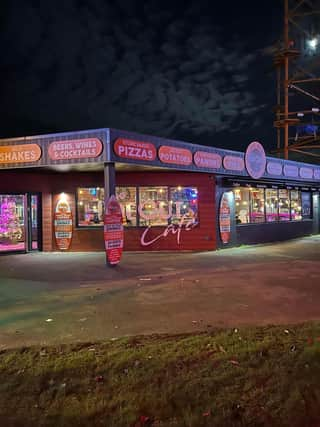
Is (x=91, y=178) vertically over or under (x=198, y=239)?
over

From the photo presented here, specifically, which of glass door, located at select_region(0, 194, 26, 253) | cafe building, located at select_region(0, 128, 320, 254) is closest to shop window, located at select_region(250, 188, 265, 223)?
cafe building, located at select_region(0, 128, 320, 254)

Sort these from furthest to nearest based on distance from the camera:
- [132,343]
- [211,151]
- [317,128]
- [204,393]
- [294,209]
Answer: [317,128] < [294,209] < [211,151] < [132,343] < [204,393]

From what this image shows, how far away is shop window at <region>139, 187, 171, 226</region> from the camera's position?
14203 mm

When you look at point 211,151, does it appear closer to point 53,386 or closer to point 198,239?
point 198,239

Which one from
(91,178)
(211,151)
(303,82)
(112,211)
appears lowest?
(112,211)

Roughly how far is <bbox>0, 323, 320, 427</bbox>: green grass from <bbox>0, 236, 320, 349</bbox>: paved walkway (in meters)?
0.67

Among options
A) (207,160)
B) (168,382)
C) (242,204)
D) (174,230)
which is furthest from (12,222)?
(168,382)

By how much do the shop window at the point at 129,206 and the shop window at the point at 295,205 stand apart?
9187mm

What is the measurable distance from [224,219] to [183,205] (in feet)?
5.80

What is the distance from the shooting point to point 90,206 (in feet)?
47.0

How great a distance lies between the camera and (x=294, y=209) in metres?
19.7

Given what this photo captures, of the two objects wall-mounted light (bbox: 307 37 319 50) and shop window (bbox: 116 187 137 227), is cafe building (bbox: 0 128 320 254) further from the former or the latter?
wall-mounted light (bbox: 307 37 319 50)

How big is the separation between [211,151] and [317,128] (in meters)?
17.2

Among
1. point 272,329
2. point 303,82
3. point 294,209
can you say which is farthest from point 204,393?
point 303,82
